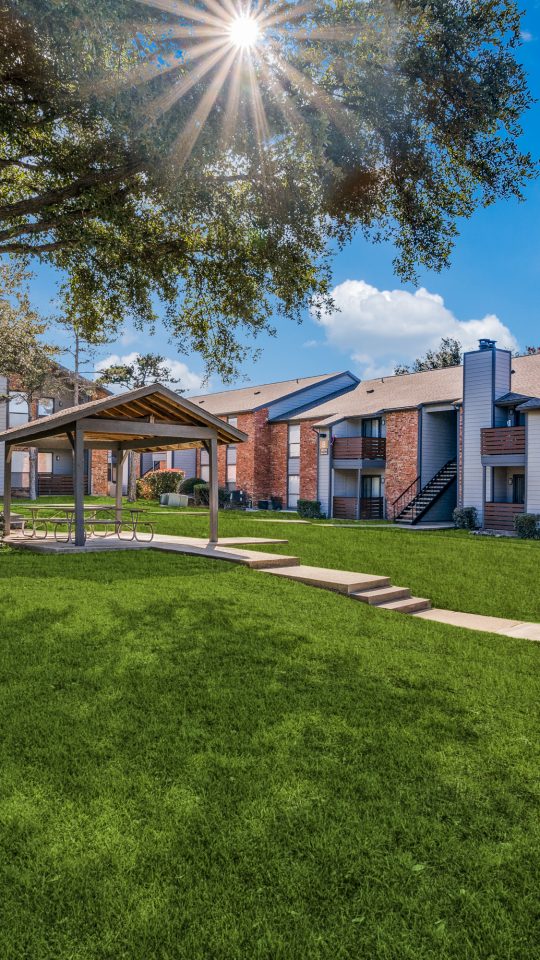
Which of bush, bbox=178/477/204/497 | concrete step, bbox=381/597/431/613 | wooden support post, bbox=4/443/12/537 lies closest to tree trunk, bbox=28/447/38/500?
bush, bbox=178/477/204/497

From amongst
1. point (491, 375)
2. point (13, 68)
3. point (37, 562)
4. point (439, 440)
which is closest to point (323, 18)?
point (13, 68)

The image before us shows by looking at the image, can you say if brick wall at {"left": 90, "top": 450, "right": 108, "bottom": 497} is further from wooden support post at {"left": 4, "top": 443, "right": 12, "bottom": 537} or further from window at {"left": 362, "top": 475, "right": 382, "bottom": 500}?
wooden support post at {"left": 4, "top": 443, "right": 12, "bottom": 537}

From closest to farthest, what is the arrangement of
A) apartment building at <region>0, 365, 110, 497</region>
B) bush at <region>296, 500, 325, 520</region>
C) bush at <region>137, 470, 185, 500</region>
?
bush at <region>296, 500, 325, 520</region> → apartment building at <region>0, 365, 110, 497</region> → bush at <region>137, 470, 185, 500</region>

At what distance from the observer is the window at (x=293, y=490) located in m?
36.1

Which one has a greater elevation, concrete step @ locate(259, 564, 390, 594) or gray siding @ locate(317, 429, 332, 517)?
gray siding @ locate(317, 429, 332, 517)

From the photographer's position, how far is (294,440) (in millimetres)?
36250

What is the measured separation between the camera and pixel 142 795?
4055 mm

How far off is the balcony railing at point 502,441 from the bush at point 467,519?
238 centimetres

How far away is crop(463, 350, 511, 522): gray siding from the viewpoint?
26.3m

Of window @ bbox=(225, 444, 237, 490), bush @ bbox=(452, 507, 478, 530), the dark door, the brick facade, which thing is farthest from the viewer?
window @ bbox=(225, 444, 237, 490)

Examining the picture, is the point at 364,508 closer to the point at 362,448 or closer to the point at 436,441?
the point at 362,448

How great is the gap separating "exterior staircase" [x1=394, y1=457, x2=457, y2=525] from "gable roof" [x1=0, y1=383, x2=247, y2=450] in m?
14.3

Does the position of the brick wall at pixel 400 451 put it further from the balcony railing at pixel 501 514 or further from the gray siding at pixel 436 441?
the balcony railing at pixel 501 514


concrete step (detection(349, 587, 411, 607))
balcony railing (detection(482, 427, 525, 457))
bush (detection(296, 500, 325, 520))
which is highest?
balcony railing (detection(482, 427, 525, 457))
